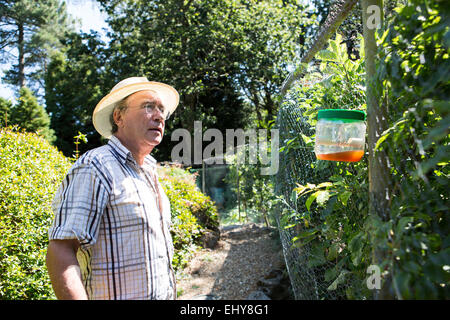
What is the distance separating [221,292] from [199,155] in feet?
36.6

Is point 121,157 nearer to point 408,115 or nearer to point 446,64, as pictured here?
point 408,115

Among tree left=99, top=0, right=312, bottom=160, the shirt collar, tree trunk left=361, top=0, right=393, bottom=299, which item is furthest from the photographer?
tree left=99, top=0, right=312, bottom=160

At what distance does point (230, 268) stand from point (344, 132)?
14.0ft

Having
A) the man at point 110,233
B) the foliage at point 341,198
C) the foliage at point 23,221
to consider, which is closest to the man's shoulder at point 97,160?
the man at point 110,233

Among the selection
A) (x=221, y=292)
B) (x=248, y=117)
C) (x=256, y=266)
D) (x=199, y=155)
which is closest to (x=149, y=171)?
(x=221, y=292)

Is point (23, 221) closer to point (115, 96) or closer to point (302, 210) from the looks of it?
point (115, 96)

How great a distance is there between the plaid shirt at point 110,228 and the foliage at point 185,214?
3051 millimetres

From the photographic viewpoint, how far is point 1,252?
2535 millimetres

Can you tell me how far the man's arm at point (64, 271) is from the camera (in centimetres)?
126

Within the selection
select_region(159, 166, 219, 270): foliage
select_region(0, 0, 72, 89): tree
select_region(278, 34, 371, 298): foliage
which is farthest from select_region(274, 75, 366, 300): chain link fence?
select_region(0, 0, 72, 89): tree

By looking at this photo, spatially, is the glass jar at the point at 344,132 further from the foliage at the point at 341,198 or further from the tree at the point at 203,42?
the tree at the point at 203,42

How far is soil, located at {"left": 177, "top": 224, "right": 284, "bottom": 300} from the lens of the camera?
14.6 feet

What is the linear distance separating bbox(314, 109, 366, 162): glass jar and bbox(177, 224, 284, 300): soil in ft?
10.6

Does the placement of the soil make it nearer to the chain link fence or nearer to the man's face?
the chain link fence
